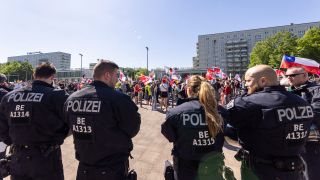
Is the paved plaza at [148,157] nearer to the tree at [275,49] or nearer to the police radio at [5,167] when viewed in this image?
the police radio at [5,167]

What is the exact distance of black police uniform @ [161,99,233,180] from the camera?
2.89 m

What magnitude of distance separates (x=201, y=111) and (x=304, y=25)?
130975 millimetres

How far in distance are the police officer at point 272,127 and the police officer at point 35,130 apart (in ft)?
7.11

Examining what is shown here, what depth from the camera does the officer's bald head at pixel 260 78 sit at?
123 inches

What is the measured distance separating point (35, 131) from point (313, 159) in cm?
384

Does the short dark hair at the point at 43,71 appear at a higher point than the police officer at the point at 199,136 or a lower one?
higher

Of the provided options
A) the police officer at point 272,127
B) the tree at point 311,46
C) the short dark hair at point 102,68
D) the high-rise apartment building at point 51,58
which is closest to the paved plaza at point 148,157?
the police officer at point 272,127

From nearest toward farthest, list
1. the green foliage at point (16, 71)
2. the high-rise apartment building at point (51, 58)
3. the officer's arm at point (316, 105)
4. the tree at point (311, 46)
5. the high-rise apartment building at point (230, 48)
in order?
the officer's arm at point (316, 105), the tree at point (311, 46), the green foliage at point (16, 71), the high-rise apartment building at point (230, 48), the high-rise apartment building at point (51, 58)

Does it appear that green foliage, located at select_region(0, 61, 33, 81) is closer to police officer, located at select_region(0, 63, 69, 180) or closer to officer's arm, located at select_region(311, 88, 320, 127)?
police officer, located at select_region(0, 63, 69, 180)

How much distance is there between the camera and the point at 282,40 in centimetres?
5622

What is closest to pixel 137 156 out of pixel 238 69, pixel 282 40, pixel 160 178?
pixel 160 178

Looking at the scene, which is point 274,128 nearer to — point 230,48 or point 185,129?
point 185,129

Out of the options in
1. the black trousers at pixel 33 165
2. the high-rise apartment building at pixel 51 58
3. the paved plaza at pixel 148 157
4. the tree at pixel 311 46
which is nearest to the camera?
the black trousers at pixel 33 165

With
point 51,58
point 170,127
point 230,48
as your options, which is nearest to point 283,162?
point 170,127
